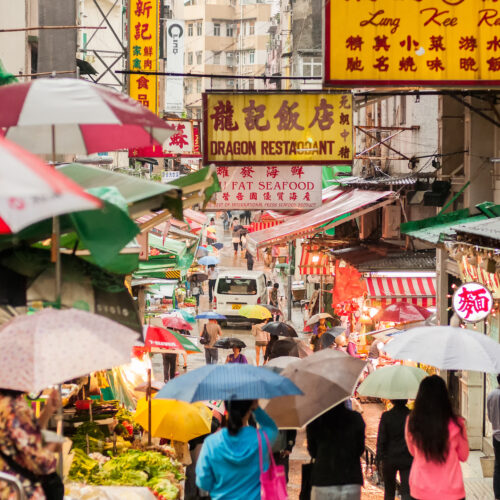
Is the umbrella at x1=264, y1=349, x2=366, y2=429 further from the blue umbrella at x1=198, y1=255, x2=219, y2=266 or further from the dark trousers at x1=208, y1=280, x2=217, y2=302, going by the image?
the blue umbrella at x1=198, y1=255, x2=219, y2=266

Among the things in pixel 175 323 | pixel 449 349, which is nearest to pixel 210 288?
pixel 175 323

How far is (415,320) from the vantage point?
54.6 ft

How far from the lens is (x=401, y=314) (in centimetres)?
1667

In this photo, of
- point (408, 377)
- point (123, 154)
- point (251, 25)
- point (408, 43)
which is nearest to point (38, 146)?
point (408, 377)

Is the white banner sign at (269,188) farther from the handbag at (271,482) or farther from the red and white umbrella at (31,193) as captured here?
the red and white umbrella at (31,193)

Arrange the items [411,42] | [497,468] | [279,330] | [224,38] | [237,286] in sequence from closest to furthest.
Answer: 1. [497,468]
2. [411,42]
3. [279,330]
4. [237,286]
5. [224,38]

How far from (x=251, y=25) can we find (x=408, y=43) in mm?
94908

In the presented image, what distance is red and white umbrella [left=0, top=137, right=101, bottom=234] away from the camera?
366cm

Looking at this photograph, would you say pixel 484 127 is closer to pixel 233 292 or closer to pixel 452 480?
pixel 452 480

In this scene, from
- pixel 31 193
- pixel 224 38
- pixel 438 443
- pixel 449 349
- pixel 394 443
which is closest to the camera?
pixel 31 193

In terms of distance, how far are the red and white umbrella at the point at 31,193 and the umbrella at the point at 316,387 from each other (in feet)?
11.7

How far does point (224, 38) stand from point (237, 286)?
7830 cm

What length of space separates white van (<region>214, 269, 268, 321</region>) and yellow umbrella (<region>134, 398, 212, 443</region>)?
69.8ft

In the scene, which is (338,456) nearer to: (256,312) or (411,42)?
(411,42)
